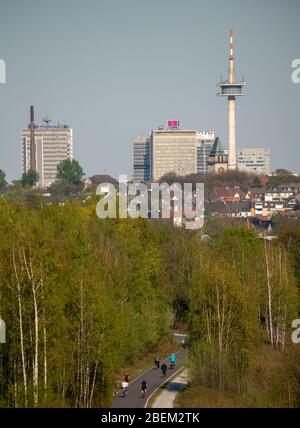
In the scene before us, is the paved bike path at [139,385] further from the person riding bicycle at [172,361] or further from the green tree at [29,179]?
the green tree at [29,179]

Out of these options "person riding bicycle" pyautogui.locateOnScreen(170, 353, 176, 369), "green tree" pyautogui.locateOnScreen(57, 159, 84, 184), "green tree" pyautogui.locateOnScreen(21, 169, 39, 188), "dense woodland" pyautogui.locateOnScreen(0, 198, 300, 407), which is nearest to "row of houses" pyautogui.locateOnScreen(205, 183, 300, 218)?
"green tree" pyautogui.locateOnScreen(57, 159, 84, 184)

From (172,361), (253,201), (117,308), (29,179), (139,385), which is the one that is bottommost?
(139,385)

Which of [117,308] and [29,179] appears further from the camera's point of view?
[29,179]

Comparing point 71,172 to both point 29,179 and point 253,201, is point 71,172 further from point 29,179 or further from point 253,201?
point 253,201

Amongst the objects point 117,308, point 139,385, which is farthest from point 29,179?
point 117,308

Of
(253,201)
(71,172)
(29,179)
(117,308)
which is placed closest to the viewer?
(117,308)

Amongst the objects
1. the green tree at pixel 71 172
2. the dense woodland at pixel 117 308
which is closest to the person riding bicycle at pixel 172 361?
the dense woodland at pixel 117 308
